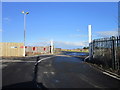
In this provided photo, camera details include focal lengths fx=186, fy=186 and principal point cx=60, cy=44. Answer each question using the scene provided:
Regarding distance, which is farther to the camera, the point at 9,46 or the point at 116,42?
the point at 9,46

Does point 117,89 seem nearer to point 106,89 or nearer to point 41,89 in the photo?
point 106,89

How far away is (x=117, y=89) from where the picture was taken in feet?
27.1

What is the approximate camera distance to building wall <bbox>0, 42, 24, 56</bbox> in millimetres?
36875

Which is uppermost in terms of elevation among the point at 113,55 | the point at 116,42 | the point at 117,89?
the point at 116,42

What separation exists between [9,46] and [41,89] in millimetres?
30427

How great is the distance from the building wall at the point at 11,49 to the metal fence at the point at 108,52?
68.3ft

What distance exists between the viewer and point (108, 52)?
627 inches

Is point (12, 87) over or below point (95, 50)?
below

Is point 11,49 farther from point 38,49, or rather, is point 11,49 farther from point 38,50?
Answer: point 38,50

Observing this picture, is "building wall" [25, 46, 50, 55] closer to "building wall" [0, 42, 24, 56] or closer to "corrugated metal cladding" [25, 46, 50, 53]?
"corrugated metal cladding" [25, 46, 50, 53]

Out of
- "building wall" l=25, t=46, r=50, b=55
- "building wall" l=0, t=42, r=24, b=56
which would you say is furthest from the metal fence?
"building wall" l=25, t=46, r=50, b=55

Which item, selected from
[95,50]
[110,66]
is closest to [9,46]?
[95,50]

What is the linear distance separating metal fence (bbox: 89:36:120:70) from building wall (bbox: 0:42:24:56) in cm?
2081

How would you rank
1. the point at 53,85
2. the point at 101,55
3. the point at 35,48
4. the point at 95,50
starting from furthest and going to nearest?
1. the point at 35,48
2. the point at 95,50
3. the point at 101,55
4. the point at 53,85
